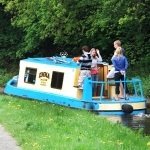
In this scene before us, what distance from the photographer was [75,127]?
950cm

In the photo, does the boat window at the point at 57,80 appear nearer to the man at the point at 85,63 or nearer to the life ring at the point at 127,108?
the man at the point at 85,63

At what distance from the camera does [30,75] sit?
16578 millimetres

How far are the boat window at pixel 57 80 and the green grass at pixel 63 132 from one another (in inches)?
126

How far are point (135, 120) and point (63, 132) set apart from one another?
14.6 ft

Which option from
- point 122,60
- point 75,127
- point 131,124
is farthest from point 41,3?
point 75,127

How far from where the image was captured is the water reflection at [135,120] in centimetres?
1172

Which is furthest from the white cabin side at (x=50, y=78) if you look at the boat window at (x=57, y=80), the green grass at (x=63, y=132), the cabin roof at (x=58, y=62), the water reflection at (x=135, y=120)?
the green grass at (x=63, y=132)

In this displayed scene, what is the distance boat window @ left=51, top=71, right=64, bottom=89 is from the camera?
15.4 meters

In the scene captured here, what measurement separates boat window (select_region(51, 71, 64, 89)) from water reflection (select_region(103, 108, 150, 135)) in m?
2.68

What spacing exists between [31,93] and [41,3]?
8.47m

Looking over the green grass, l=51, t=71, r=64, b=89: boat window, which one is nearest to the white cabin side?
l=51, t=71, r=64, b=89: boat window

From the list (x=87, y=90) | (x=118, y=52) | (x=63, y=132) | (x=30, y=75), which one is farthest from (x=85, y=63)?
(x=63, y=132)

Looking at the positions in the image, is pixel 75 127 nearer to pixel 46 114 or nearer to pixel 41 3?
pixel 46 114

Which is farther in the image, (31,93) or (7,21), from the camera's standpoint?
(7,21)
